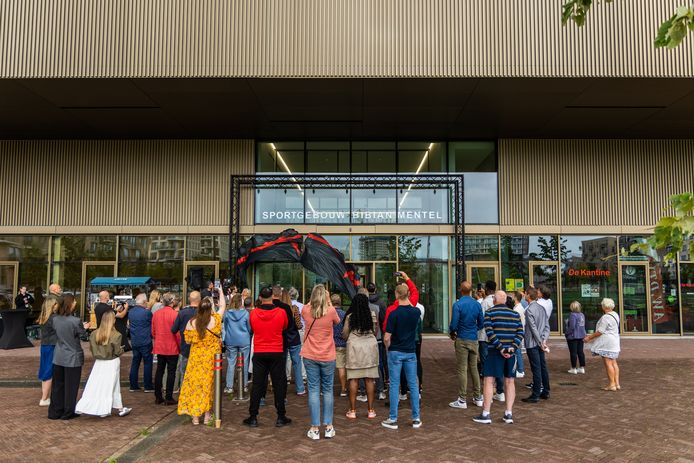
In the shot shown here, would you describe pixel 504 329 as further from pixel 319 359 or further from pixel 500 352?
pixel 319 359

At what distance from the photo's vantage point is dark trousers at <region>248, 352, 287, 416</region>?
6.74 m

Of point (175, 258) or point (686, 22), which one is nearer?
point (686, 22)

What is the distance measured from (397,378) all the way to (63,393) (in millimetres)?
4682

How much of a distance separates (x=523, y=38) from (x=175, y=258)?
12.3 m

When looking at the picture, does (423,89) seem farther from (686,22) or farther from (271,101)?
(686,22)

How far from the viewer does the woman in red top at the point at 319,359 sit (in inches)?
249

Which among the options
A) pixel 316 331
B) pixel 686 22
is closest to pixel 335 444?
pixel 316 331

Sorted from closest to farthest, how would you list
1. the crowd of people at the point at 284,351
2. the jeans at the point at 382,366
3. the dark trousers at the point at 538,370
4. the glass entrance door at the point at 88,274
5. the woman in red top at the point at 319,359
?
the woman in red top at the point at 319,359
the crowd of people at the point at 284,351
the dark trousers at the point at 538,370
the jeans at the point at 382,366
the glass entrance door at the point at 88,274

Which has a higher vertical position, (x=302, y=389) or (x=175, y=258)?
(x=175, y=258)

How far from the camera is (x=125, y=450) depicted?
19.1 ft

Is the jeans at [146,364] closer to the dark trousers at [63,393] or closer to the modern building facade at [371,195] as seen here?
the dark trousers at [63,393]

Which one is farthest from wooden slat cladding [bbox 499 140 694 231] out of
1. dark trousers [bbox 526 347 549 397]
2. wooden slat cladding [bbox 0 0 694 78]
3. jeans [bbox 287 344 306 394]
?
jeans [bbox 287 344 306 394]

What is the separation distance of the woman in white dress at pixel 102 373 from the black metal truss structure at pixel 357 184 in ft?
31.6

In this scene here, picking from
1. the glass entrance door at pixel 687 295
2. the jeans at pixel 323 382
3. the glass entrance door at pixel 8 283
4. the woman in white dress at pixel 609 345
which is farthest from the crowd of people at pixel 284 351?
the glass entrance door at pixel 687 295
